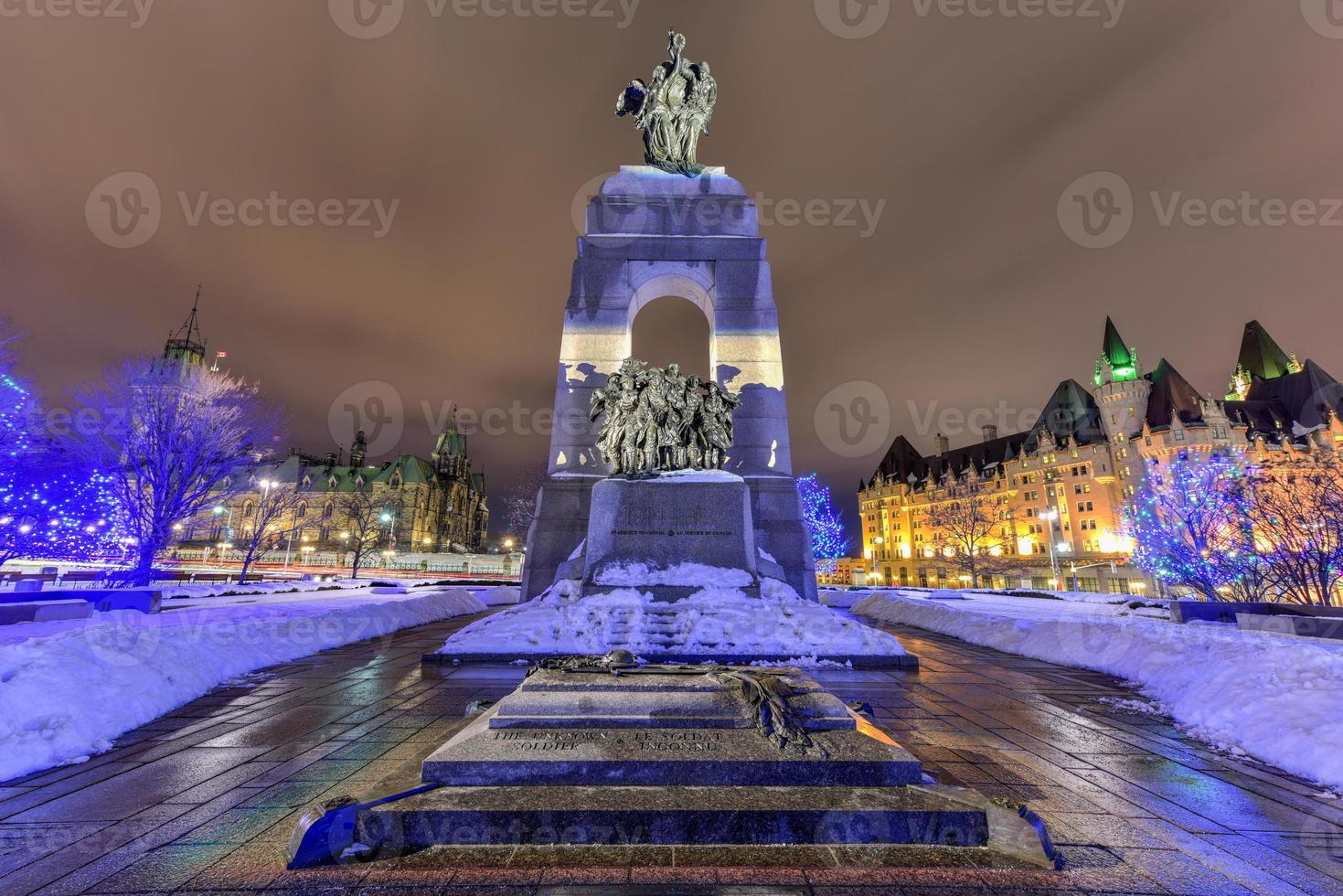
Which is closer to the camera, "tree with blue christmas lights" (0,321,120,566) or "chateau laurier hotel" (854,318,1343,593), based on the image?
"tree with blue christmas lights" (0,321,120,566)

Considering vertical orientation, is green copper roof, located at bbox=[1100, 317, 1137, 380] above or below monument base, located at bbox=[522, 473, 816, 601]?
above

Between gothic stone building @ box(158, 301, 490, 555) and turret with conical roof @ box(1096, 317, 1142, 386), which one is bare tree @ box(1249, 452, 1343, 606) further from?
gothic stone building @ box(158, 301, 490, 555)

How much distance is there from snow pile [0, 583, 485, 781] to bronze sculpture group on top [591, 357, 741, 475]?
7.77m

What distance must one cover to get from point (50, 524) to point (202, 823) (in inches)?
1055

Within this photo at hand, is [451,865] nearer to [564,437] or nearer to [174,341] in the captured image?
[564,437]

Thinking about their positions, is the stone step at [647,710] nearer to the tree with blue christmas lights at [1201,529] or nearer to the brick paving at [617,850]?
the brick paving at [617,850]

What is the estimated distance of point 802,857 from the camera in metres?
3.12

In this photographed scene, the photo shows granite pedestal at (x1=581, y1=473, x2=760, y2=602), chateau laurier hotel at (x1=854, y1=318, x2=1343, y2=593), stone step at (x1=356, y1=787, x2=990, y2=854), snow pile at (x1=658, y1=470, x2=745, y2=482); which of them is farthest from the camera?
chateau laurier hotel at (x1=854, y1=318, x2=1343, y2=593)

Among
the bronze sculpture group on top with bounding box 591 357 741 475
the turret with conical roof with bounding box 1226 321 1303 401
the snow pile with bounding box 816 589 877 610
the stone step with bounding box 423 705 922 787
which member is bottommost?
the snow pile with bounding box 816 589 877 610

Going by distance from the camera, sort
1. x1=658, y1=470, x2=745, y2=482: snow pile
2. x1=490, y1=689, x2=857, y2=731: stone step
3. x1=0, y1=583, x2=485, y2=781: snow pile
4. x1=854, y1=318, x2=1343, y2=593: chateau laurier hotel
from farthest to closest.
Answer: x1=854, y1=318, x2=1343, y2=593: chateau laurier hotel < x1=658, y1=470, x2=745, y2=482: snow pile < x1=0, y1=583, x2=485, y2=781: snow pile < x1=490, y1=689, x2=857, y2=731: stone step

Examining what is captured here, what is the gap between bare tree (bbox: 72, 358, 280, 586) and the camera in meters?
21.3

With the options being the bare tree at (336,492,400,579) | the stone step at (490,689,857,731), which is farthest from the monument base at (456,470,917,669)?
the bare tree at (336,492,400,579)

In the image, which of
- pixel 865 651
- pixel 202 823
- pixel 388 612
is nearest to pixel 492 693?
pixel 202 823

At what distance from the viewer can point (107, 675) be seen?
597 centimetres
